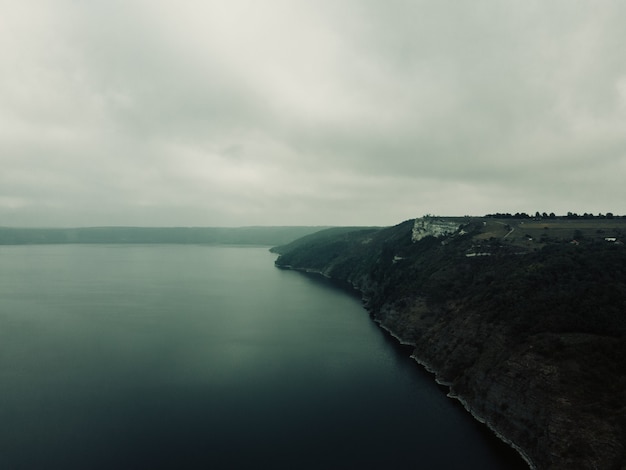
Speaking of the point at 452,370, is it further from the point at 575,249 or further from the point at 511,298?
the point at 575,249

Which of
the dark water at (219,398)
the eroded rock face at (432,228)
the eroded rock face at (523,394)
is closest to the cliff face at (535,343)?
the eroded rock face at (523,394)

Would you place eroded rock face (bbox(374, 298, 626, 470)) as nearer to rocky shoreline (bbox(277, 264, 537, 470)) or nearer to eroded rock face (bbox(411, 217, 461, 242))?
rocky shoreline (bbox(277, 264, 537, 470))

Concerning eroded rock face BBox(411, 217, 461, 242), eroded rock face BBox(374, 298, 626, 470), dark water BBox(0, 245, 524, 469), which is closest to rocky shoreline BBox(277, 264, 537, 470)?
eroded rock face BBox(374, 298, 626, 470)

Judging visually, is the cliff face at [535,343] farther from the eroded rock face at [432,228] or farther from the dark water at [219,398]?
the eroded rock face at [432,228]

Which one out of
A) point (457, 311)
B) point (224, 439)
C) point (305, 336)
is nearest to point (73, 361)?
point (224, 439)

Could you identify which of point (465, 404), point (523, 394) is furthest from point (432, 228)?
point (523, 394)
